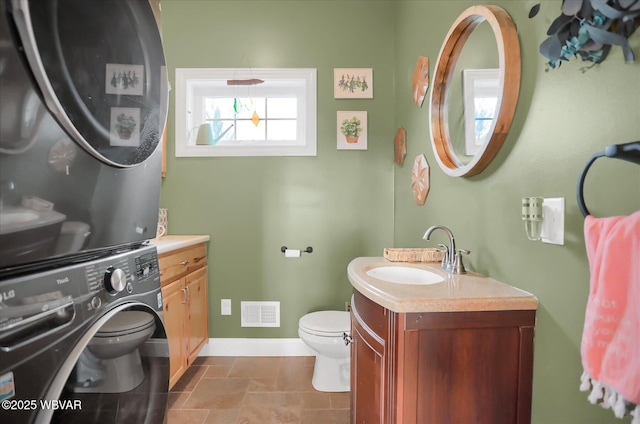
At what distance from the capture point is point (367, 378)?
107 centimetres

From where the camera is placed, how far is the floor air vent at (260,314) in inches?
89.7

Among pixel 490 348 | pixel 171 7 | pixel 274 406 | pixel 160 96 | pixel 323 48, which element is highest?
pixel 171 7

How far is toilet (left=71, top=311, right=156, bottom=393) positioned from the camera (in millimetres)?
627

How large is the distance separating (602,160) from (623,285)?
33 centimetres

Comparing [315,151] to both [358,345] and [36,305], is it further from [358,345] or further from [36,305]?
[36,305]

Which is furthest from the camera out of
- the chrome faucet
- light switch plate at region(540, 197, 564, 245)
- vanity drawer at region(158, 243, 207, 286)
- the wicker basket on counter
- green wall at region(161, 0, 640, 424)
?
green wall at region(161, 0, 640, 424)

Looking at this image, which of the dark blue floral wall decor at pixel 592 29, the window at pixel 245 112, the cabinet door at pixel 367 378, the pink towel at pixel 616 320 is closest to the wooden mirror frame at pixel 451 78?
the dark blue floral wall decor at pixel 592 29

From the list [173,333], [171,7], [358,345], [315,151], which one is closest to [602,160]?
[358,345]

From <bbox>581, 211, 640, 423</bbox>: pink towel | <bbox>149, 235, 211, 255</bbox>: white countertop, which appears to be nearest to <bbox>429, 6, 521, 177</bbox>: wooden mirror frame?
<bbox>581, 211, 640, 423</bbox>: pink towel

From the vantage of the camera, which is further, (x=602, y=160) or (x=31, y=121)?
(x=602, y=160)

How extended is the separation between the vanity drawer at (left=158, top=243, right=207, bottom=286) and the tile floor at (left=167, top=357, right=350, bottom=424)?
2.48 ft

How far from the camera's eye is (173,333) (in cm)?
167

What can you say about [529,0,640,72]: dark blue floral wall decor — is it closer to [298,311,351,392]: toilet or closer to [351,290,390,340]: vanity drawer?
[351,290,390,340]: vanity drawer

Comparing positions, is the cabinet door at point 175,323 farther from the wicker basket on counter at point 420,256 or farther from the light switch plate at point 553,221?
the light switch plate at point 553,221
